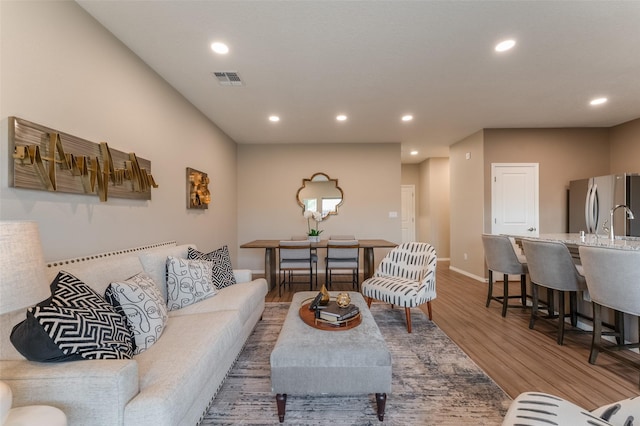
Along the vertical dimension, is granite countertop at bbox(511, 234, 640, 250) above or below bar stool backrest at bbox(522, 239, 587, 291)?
above

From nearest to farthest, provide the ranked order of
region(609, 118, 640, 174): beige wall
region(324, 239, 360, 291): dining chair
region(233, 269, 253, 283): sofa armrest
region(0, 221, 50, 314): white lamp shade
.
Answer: region(0, 221, 50, 314): white lamp shade → region(233, 269, 253, 283): sofa armrest → region(324, 239, 360, 291): dining chair → region(609, 118, 640, 174): beige wall

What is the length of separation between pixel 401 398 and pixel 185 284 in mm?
1822

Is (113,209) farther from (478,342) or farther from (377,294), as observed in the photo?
(478,342)

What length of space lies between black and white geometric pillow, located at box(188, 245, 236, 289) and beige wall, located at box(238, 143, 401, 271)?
2.63m

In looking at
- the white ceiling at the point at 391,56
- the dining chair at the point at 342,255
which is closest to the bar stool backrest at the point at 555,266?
the white ceiling at the point at 391,56

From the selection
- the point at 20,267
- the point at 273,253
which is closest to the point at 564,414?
the point at 20,267

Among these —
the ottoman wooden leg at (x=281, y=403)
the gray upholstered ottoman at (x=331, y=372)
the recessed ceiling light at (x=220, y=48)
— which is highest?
the recessed ceiling light at (x=220, y=48)

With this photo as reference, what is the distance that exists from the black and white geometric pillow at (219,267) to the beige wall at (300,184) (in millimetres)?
2630

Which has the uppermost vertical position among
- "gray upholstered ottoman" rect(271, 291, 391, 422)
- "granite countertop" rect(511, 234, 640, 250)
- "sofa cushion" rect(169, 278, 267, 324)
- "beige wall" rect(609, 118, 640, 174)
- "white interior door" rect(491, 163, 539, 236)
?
"beige wall" rect(609, 118, 640, 174)

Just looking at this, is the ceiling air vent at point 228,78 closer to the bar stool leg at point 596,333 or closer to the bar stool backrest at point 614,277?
the bar stool backrest at point 614,277

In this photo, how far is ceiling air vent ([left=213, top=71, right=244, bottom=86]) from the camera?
2833mm

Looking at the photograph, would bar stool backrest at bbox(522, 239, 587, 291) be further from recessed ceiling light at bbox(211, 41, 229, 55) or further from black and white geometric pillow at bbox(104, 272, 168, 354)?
recessed ceiling light at bbox(211, 41, 229, 55)

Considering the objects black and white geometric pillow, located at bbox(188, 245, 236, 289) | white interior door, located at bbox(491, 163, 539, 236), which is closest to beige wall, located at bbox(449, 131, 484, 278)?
white interior door, located at bbox(491, 163, 539, 236)

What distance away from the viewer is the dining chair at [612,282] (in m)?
1.92
